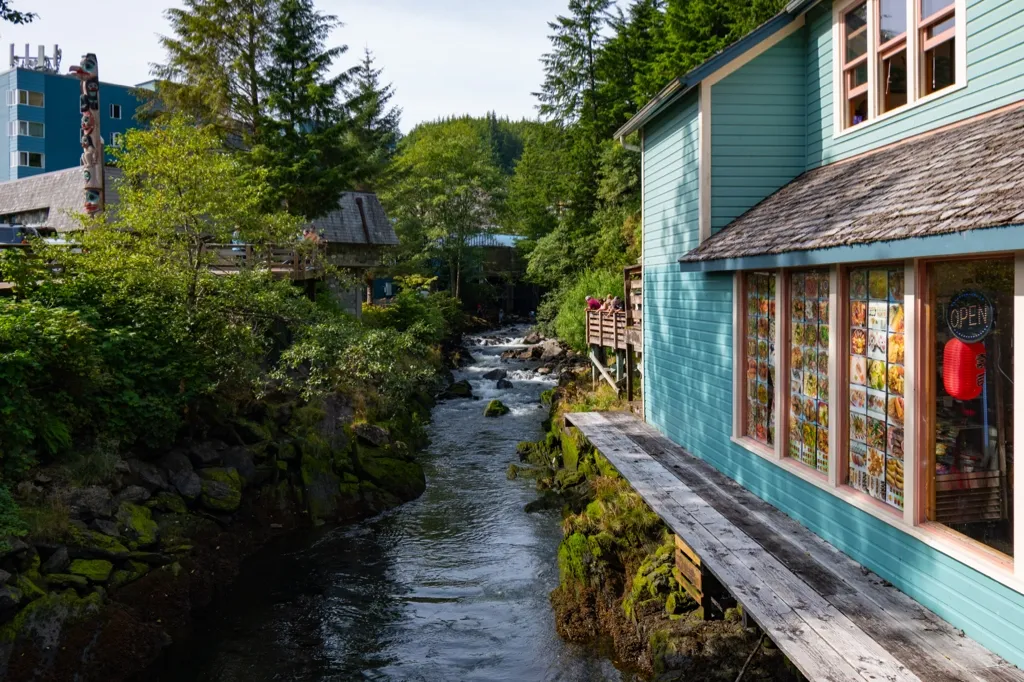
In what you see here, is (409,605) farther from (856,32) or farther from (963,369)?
(856,32)

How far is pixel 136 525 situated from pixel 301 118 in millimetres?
16436

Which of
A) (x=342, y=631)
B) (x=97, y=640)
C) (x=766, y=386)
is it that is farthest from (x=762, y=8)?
→ (x=97, y=640)

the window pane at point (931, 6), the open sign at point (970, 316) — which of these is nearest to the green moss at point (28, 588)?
the open sign at point (970, 316)

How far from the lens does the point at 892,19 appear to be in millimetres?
8836

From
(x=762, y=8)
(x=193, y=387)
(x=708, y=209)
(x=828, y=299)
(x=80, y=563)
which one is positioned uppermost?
(x=762, y=8)

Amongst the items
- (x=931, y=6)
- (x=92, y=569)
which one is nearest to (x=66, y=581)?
(x=92, y=569)

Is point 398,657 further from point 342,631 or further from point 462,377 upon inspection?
point 462,377

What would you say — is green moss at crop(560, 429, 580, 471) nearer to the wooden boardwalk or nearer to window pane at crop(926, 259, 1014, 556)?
the wooden boardwalk

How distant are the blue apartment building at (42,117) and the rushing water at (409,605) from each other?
3824cm

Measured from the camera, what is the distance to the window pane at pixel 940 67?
8008 millimetres

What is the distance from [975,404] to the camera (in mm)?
5934

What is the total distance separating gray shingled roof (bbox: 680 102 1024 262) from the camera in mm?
5602

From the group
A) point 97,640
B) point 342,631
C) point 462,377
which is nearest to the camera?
point 97,640

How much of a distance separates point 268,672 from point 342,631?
4.20 feet
